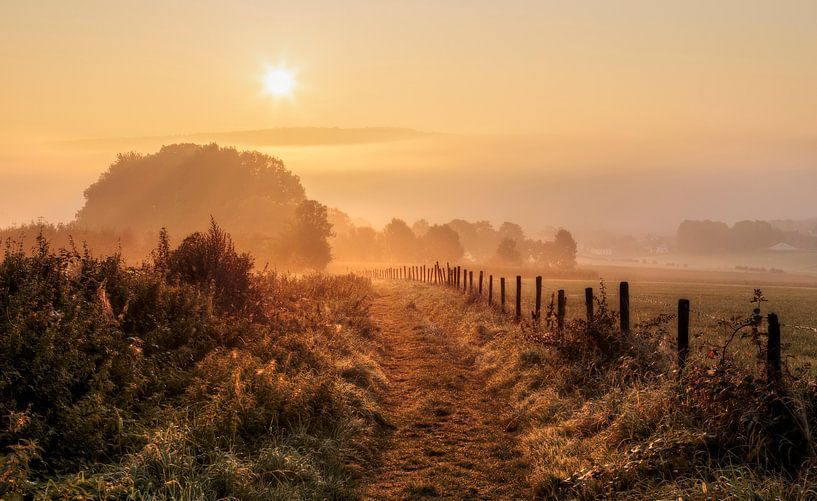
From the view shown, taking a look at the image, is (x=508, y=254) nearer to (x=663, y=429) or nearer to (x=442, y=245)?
(x=442, y=245)

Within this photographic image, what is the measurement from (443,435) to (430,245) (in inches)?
5199

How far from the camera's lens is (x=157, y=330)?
359 inches

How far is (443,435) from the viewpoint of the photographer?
8.48 meters

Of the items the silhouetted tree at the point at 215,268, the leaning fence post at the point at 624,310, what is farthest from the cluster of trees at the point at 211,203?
the leaning fence post at the point at 624,310

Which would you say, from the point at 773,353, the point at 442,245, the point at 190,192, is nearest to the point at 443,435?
the point at 773,353

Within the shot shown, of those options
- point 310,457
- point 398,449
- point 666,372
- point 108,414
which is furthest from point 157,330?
point 666,372

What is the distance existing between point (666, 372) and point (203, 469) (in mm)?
6834

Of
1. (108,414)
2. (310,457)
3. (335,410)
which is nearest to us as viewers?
(108,414)

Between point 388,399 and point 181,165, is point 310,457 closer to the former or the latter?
point 388,399

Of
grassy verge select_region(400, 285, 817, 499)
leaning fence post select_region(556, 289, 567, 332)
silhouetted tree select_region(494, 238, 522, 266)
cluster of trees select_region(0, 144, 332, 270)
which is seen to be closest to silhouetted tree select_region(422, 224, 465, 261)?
silhouetted tree select_region(494, 238, 522, 266)

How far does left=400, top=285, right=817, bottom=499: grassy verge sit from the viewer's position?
5.55 m

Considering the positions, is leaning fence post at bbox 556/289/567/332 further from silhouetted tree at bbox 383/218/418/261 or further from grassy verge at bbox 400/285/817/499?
silhouetted tree at bbox 383/218/418/261

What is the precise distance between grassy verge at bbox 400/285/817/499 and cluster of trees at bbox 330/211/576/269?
4683 inches

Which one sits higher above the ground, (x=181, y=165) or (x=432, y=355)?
(x=181, y=165)
